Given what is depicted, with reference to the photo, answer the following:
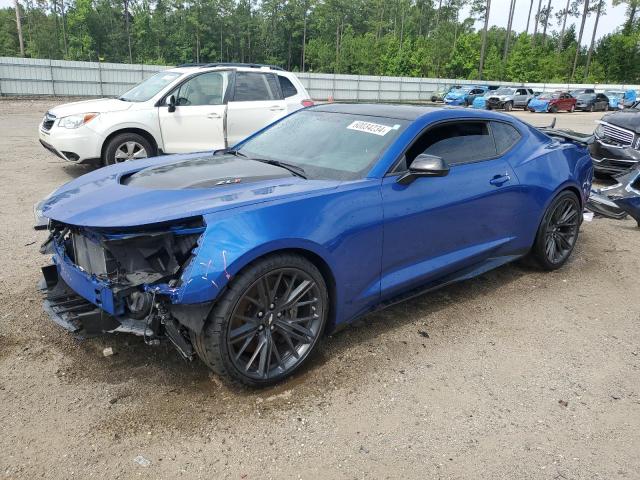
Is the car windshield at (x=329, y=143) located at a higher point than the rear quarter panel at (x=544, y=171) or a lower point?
higher

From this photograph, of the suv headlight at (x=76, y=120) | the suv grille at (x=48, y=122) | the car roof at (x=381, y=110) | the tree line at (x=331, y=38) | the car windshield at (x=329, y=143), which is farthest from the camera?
the tree line at (x=331, y=38)

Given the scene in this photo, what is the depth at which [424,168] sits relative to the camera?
3422 millimetres

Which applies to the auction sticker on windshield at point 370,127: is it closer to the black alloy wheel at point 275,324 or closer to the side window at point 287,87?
the black alloy wheel at point 275,324

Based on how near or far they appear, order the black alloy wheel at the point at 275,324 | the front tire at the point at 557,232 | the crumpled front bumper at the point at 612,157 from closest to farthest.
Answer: the black alloy wheel at the point at 275,324 → the front tire at the point at 557,232 → the crumpled front bumper at the point at 612,157

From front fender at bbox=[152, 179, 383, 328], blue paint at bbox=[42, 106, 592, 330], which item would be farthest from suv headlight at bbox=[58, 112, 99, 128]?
front fender at bbox=[152, 179, 383, 328]

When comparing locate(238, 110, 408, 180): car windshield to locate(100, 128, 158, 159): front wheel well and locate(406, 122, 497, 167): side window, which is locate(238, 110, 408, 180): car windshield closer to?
locate(406, 122, 497, 167): side window

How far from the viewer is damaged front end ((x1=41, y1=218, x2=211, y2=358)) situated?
2721 mm

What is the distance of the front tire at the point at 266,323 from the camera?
278 centimetres

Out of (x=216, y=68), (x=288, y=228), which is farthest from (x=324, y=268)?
(x=216, y=68)

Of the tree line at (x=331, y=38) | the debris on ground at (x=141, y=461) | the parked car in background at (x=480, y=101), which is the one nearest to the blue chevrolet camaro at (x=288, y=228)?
the debris on ground at (x=141, y=461)

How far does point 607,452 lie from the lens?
2684mm

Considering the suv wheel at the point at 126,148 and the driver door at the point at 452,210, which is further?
the suv wheel at the point at 126,148

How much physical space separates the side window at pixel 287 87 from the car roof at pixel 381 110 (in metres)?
4.99

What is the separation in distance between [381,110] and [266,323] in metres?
2.02
